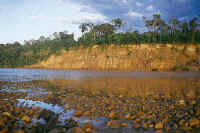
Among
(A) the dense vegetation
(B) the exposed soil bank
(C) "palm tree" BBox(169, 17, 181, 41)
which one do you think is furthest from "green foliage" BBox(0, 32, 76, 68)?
(C) "palm tree" BBox(169, 17, 181, 41)

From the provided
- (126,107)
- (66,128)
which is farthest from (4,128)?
(126,107)

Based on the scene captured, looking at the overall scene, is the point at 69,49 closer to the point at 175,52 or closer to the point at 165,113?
the point at 175,52

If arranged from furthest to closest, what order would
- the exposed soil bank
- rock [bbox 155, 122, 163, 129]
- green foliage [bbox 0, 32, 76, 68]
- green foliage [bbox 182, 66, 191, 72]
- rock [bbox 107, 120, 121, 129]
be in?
green foliage [bbox 0, 32, 76, 68] < the exposed soil bank < green foliage [bbox 182, 66, 191, 72] < rock [bbox 107, 120, 121, 129] < rock [bbox 155, 122, 163, 129]

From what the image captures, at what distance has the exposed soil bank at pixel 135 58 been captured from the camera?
38125 mm

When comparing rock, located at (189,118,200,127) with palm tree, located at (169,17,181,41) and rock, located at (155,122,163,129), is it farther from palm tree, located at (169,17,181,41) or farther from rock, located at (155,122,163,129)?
palm tree, located at (169,17,181,41)

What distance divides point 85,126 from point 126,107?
224cm

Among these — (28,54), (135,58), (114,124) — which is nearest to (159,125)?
(114,124)

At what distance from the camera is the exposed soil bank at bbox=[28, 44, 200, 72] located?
3812cm

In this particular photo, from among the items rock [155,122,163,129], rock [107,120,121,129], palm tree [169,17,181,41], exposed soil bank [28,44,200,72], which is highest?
palm tree [169,17,181,41]

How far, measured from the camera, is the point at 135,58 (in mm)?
42438

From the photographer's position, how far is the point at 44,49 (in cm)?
6950

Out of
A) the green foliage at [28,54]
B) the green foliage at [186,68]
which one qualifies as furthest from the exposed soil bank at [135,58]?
the green foliage at [28,54]

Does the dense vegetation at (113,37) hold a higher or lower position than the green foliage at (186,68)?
higher

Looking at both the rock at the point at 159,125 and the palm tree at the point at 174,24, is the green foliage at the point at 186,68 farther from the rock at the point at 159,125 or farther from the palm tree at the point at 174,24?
the rock at the point at 159,125
